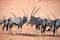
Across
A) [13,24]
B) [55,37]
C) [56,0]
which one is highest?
[56,0]

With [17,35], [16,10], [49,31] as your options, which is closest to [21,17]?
[16,10]

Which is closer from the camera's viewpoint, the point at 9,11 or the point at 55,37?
the point at 55,37

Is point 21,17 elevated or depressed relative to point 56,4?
depressed

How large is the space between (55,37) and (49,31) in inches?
3.4

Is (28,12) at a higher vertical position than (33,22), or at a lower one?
higher

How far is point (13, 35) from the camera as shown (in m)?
1.58

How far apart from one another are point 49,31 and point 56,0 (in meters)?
0.33

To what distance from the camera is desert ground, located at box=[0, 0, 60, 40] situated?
1.53 m

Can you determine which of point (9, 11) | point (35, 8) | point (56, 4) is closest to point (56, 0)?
point (56, 4)

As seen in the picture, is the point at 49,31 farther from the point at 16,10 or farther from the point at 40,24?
the point at 16,10

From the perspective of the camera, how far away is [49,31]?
152 cm

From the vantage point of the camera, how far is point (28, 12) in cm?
158

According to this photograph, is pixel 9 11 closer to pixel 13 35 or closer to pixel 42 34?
pixel 13 35

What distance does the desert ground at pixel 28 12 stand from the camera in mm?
1531
